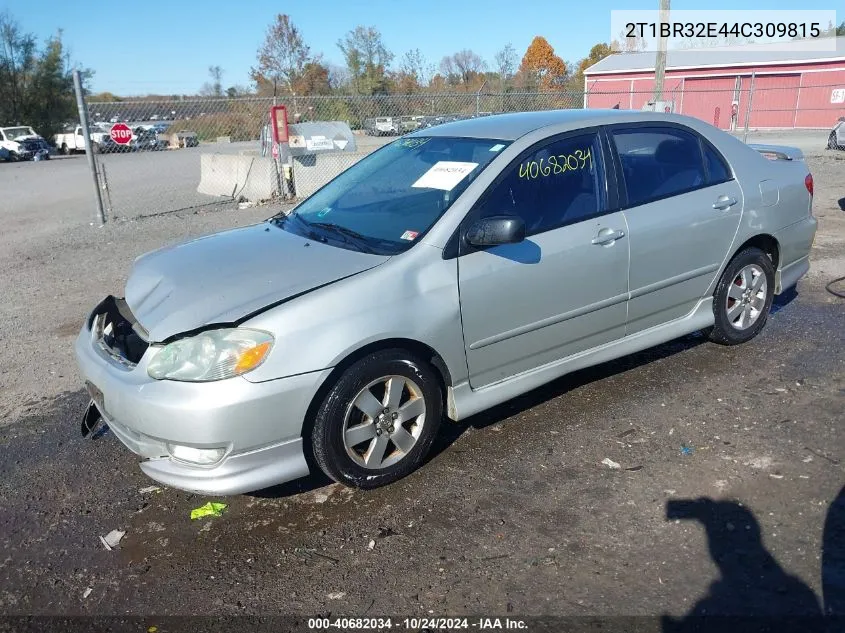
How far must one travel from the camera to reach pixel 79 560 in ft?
9.76

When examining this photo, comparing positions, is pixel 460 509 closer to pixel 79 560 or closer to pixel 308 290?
pixel 308 290

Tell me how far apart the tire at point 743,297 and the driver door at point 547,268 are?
3.53ft

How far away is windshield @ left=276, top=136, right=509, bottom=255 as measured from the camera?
361 centimetres

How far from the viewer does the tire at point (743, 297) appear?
475 centimetres

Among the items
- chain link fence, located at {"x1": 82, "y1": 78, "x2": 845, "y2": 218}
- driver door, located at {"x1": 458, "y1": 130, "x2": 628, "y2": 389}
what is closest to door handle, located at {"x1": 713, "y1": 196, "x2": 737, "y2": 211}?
driver door, located at {"x1": 458, "y1": 130, "x2": 628, "y2": 389}

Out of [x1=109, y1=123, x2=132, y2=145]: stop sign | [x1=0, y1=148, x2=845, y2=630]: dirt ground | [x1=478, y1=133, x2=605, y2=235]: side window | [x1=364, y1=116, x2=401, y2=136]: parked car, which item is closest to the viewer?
[x1=0, y1=148, x2=845, y2=630]: dirt ground

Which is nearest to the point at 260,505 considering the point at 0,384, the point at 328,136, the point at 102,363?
the point at 102,363

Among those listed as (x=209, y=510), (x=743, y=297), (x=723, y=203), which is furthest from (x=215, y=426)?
(x=743, y=297)

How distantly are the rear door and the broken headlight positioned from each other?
2.31 meters

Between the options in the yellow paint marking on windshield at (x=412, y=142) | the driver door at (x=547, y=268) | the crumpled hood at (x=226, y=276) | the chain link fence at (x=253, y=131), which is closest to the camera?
the crumpled hood at (x=226, y=276)

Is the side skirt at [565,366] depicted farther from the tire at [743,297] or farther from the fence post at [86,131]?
the fence post at [86,131]

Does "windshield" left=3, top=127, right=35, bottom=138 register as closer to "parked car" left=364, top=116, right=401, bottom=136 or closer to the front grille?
"parked car" left=364, top=116, right=401, bottom=136

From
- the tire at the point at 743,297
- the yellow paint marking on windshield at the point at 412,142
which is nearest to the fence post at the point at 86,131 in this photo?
the yellow paint marking on windshield at the point at 412,142

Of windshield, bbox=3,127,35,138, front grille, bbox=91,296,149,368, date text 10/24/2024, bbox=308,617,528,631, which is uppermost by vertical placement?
windshield, bbox=3,127,35,138
